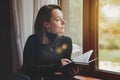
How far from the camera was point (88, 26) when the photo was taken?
63.4 inches

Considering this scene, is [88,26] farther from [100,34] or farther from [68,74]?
[68,74]

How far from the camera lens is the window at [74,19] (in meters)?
1.64

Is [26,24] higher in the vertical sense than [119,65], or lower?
higher

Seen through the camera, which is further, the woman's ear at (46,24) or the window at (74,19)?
the window at (74,19)

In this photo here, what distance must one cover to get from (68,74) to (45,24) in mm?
358

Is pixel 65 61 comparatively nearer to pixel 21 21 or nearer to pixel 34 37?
pixel 34 37

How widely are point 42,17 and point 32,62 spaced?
30cm

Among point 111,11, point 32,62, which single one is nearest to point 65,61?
point 32,62

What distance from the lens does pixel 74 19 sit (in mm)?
1653

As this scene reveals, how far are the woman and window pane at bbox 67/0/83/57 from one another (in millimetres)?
176

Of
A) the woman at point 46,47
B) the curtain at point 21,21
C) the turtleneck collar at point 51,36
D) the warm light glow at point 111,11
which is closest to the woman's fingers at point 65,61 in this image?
the woman at point 46,47

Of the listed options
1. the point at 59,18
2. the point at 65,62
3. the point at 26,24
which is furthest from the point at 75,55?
the point at 26,24

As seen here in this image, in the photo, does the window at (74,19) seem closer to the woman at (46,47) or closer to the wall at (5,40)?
the woman at (46,47)

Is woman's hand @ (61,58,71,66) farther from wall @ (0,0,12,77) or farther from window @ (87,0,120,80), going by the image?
wall @ (0,0,12,77)
